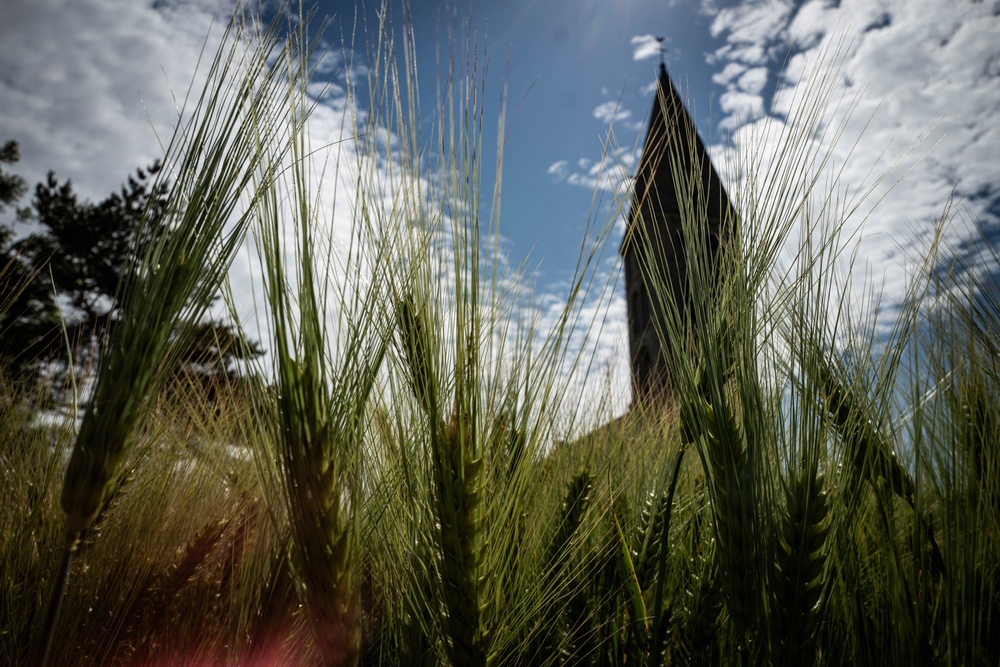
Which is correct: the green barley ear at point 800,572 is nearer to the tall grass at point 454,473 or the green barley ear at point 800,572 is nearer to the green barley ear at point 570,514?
the tall grass at point 454,473

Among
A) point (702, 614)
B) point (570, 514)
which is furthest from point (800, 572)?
point (570, 514)

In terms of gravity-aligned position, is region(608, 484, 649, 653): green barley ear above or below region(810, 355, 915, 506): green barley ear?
below

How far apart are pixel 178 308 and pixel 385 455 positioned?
19.8 inches

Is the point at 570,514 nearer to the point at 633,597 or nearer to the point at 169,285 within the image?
the point at 633,597

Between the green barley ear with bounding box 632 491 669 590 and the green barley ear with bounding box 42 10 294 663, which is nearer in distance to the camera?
the green barley ear with bounding box 42 10 294 663

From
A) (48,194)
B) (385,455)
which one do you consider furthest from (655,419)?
(48,194)

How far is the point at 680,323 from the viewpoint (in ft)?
3.93

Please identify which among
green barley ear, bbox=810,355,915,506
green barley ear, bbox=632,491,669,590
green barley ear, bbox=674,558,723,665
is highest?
green barley ear, bbox=810,355,915,506

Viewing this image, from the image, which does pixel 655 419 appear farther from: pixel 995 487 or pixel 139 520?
pixel 139 520

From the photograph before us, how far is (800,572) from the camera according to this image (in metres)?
0.96

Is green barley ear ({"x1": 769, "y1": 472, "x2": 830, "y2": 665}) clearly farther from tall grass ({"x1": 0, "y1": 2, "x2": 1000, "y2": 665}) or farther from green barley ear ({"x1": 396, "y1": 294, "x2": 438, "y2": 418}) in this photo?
green barley ear ({"x1": 396, "y1": 294, "x2": 438, "y2": 418})

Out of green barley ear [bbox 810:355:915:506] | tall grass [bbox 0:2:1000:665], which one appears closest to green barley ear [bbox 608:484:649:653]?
Result: tall grass [bbox 0:2:1000:665]

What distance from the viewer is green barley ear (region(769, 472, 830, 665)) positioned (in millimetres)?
917

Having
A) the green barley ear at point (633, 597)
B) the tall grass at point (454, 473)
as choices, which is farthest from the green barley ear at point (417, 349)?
the green barley ear at point (633, 597)
